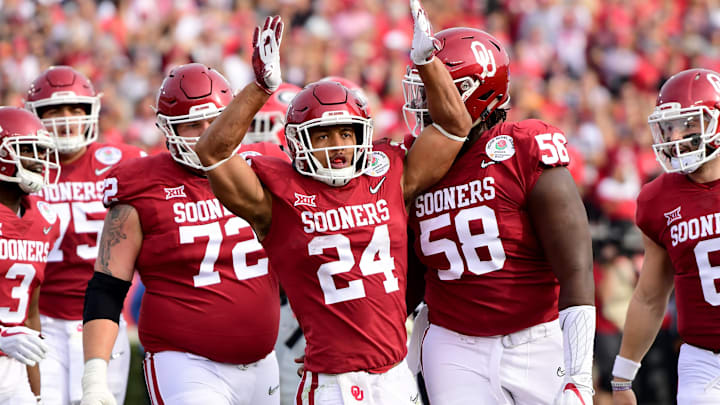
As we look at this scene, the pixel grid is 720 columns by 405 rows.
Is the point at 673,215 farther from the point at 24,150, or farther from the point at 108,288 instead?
the point at 24,150

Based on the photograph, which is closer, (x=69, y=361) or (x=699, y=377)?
(x=699, y=377)

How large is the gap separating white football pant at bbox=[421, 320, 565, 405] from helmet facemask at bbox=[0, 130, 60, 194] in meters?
2.15

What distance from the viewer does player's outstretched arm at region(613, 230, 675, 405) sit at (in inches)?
172

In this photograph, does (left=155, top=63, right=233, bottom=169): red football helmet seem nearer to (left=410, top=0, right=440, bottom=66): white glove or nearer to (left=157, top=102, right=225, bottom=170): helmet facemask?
(left=157, top=102, right=225, bottom=170): helmet facemask

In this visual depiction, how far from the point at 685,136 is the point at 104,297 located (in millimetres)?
2503

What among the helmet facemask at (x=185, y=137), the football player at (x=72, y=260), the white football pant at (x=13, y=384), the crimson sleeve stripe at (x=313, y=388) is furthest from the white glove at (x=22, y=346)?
the crimson sleeve stripe at (x=313, y=388)

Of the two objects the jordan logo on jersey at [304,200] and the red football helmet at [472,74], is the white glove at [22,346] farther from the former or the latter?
the red football helmet at [472,74]

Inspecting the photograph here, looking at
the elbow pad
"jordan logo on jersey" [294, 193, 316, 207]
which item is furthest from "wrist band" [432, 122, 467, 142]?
the elbow pad

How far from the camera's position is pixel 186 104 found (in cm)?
413

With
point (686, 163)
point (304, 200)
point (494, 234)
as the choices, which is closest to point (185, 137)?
point (304, 200)

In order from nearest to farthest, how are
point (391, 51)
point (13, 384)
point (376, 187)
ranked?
point (376, 187) → point (13, 384) → point (391, 51)

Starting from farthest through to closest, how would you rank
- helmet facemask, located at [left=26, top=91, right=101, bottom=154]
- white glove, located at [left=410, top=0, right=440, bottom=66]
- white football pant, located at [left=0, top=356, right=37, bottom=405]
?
helmet facemask, located at [left=26, top=91, right=101, bottom=154], white football pant, located at [left=0, top=356, right=37, bottom=405], white glove, located at [left=410, top=0, right=440, bottom=66]

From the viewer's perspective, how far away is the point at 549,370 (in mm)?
3723

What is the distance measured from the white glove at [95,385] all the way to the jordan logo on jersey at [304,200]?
1.05 m
